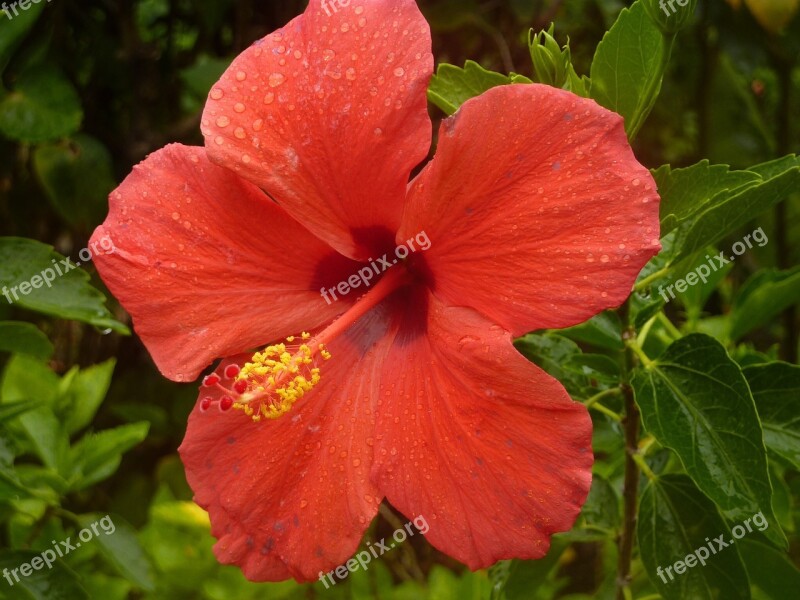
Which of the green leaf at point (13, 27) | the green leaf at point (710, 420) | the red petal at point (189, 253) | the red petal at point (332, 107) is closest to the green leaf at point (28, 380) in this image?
the green leaf at point (13, 27)

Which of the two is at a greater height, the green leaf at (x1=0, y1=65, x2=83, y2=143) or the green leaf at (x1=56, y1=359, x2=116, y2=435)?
the green leaf at (x1=0, y1=65, x2=83, y2=143)

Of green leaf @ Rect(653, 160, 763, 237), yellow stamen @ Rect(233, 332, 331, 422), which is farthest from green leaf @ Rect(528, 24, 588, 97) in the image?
yellow stamen @ Rect(233, 332, 331, 422)

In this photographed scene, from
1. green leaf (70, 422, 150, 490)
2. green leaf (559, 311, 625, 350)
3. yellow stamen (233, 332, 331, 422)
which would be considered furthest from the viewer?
green leaf (70, 422, 150, 490)

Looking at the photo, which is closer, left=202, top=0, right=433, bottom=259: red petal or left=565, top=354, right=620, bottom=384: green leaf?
left=202, top=0, right=433, bottom=259: red petal

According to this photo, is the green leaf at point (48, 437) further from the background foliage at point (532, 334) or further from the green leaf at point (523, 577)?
the green leaf at point (523, 577)

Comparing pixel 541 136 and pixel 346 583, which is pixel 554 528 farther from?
pixel 346 583

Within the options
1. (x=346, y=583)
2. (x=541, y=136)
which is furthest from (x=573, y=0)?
(x=541, y=136)

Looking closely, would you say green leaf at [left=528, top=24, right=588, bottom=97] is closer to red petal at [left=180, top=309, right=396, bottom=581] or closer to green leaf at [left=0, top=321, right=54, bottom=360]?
red petal at [left=180, top=309, right=396, bottom=581]
